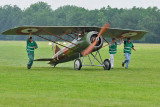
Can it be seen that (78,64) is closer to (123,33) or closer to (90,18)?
(123,33)

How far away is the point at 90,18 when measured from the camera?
418 feet

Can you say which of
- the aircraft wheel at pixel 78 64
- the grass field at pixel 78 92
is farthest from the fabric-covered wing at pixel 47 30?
the grass field at pixel 78 92

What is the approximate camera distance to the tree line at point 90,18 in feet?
364

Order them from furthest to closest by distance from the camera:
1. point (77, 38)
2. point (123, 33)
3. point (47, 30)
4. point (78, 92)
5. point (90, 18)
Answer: point (90, 18)
point (123, 33)
point (47, 30)
point (77, 38)
point (78, 92)

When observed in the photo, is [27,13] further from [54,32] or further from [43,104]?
[43,104]

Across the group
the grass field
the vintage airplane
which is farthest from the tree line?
the grass field

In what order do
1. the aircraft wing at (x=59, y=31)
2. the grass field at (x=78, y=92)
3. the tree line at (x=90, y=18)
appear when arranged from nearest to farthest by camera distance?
the grass field at (x=78, y=92), the aircraft wing at (x=59, y=31), the tree line at (x=90, y=18)

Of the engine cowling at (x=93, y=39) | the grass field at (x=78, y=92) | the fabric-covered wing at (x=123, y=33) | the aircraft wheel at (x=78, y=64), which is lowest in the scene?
the grass field at (x=78, y=92)

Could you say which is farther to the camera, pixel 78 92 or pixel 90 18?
pixel 90 18

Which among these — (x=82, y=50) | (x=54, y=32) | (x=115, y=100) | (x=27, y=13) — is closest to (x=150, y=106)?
(x=115, y=100)

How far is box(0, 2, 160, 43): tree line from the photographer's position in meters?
111

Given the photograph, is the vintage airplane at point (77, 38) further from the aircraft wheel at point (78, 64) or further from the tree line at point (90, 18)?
the tree line at point (90, 18)

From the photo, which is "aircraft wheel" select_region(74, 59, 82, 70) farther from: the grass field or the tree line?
the tree line

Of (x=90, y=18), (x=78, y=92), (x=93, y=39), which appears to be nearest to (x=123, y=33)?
(x=93, y=39)
